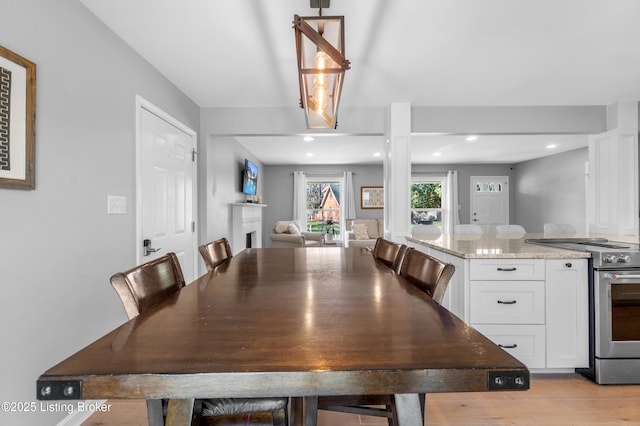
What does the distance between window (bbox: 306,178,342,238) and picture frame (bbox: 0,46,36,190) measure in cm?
673

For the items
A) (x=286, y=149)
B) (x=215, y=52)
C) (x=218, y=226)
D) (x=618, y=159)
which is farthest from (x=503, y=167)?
(x=215, y=52)

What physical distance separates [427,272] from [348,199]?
6767 mm

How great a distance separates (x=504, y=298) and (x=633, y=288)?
2.55 feet

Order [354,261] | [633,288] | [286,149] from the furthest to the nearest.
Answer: [286,149]
[633,288]
[354,261]

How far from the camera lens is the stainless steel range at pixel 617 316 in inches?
77.8

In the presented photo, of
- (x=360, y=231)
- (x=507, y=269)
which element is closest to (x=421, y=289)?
(x=507, y=269)

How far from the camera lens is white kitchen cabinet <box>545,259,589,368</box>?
6.75 ft

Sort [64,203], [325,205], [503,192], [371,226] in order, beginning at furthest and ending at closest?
1. [325,205]
2. [503,192]
3. [371,226]
4. [64,203]

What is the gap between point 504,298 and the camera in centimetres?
207

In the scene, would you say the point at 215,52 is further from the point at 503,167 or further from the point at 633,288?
the point at 503,167

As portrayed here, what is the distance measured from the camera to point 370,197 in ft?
26.1

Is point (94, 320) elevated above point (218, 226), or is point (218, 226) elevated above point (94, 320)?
point (218, 226)

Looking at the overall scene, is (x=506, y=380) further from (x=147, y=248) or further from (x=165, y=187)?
(x=165, y=187)

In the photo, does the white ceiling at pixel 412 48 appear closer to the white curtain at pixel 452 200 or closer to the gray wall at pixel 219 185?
the gray wall at pixel 219 185
